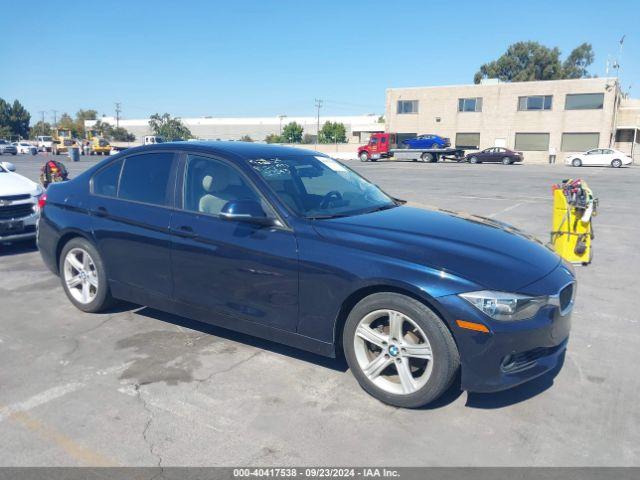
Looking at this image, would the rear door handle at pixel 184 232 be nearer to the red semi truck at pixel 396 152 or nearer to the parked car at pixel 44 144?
the red semi truck at pixel 396 152

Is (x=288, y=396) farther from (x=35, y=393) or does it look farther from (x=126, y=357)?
(x=35, y=393)

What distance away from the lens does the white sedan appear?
126 ft

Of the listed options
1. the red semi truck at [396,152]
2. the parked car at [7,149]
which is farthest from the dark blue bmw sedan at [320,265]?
the parked car at [7,149]

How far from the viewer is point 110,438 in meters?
3.09

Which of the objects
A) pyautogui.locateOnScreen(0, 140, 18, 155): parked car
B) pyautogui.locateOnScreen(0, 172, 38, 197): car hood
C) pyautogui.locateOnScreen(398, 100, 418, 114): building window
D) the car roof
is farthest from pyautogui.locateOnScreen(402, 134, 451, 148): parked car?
the car roof

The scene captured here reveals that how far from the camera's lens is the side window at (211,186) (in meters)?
4.13

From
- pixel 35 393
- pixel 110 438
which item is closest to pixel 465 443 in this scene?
pixel 110 438

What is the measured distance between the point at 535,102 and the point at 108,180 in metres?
50.6

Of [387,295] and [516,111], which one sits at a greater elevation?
[516,111]

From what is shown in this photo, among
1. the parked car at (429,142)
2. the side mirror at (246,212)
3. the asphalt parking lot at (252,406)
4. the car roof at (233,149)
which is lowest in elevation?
the asphalt parking lot at (252,406)

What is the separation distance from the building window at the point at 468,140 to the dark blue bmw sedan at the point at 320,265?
166 ft

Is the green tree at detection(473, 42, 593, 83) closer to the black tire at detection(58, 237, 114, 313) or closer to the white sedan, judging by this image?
the white sedan

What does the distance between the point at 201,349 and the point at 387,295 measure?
1.79m

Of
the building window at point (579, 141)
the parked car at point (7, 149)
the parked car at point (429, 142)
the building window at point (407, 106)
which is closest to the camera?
the parked car at point (429, 142)
